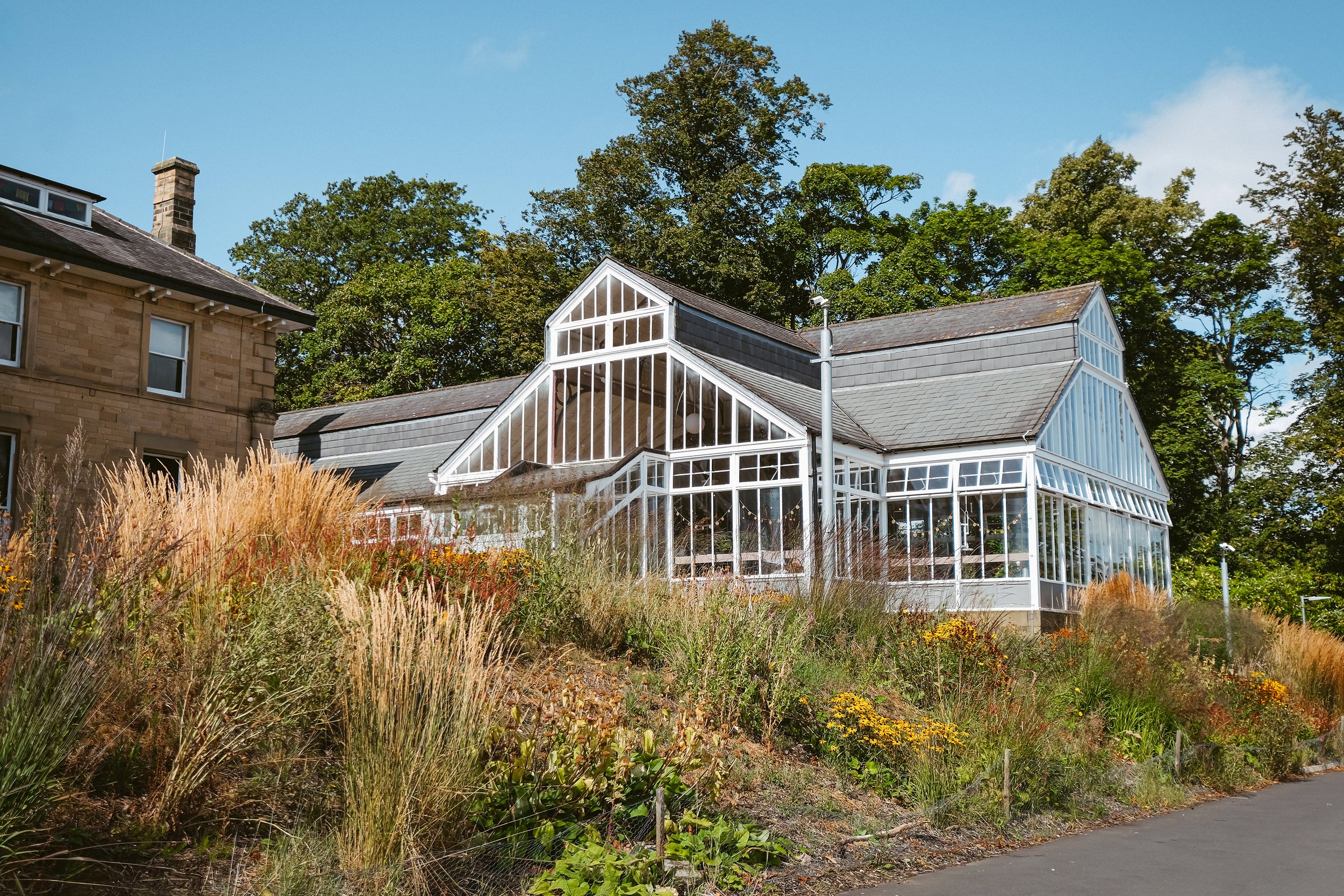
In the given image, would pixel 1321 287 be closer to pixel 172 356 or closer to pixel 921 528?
pixel 921 528

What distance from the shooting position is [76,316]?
54.8ft

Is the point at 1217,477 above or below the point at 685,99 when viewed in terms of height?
below

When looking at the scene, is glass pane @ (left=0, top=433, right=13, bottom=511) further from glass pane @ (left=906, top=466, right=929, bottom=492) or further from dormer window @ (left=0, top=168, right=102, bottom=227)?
glass pane @ (left=906, top=466, right=929, bottom=492)

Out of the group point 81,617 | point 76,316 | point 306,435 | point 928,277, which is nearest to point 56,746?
point 81,617

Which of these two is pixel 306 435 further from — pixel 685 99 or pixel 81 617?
pixel 81 617

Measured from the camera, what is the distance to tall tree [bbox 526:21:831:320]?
1289 inches

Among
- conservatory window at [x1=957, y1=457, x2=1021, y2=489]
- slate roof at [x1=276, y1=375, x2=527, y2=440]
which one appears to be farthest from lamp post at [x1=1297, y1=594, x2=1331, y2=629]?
slate roof at [x1=276, y1=375, x2=527, y2=440]

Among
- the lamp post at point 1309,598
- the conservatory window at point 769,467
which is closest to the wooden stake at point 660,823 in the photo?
the conservatory window at point 769,467

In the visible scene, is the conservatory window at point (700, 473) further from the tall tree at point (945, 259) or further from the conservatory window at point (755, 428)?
the tall tree at point (945, 259)

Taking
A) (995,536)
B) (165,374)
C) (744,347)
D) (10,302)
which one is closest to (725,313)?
(744,347)

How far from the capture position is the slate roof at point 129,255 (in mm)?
16141

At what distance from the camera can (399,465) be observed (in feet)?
81.1

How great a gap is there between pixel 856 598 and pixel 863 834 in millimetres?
3860

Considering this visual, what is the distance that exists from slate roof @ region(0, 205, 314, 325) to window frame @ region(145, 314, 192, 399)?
2.07 ft
